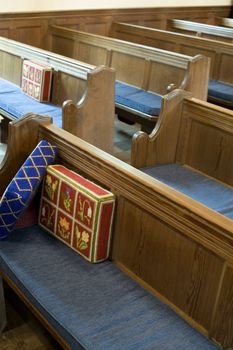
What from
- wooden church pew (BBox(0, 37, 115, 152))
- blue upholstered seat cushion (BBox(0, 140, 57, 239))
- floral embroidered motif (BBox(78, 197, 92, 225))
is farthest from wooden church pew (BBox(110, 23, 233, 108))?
floral embroidered motif (BBox(78, 197, 92, 225))

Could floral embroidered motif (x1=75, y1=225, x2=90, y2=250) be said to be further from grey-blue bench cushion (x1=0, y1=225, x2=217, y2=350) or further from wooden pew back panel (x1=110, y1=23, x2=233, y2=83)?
wooden pew back panel (x1=110, y1=23, x2=233, y2=83)

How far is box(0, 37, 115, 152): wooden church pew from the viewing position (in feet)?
11.7

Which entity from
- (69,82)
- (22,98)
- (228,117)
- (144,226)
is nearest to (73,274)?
(144,226)

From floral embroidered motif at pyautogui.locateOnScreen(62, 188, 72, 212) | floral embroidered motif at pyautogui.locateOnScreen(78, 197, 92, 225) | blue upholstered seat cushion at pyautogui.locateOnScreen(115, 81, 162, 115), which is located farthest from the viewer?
blue upholstered seat cushion at pyautogui.locateOnScreen(115, 81, 162, 115)

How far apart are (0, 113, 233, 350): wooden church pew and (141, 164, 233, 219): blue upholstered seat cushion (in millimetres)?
744

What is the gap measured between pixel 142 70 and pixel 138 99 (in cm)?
45

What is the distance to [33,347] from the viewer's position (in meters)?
2.24

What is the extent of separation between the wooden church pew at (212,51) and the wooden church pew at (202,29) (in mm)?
1027

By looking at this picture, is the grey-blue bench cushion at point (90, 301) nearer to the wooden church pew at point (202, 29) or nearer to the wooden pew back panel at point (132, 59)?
the wooden pew back panel at point (132, 59)

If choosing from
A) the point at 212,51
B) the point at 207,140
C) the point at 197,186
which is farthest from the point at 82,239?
the point at 212,51

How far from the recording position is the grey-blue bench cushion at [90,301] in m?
1.70

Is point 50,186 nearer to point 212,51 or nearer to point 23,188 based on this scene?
point 23,188

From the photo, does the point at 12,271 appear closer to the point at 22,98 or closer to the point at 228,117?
the point at 228,117

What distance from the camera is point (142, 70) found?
459cm
